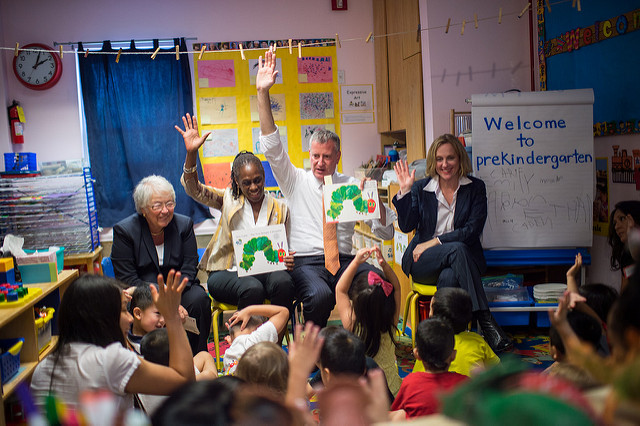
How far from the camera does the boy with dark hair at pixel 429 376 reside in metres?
1.69

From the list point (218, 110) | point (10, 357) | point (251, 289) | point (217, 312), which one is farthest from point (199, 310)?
point (218, 110)

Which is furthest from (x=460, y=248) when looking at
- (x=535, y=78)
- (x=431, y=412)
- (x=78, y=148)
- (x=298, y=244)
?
(x=78, y=148)

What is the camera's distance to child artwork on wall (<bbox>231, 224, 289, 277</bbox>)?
305 cm

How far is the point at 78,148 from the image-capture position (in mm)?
5160

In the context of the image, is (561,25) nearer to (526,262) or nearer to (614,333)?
(526,262)

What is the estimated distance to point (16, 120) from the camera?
4953 millimetres

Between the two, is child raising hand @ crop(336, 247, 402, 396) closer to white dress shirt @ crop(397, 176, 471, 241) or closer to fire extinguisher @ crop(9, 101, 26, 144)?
white dress shirt @ crop(397, 176, 471, 241)

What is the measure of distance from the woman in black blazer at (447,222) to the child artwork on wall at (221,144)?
236 centimetres

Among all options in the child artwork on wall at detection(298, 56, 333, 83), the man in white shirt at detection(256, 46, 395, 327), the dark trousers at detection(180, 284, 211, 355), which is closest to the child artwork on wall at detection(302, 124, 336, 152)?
the child artwork on wall at detection(298, 56, 333, 83)

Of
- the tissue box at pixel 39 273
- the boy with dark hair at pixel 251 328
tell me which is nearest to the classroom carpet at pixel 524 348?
the boy with dark hair at pixel 251 328

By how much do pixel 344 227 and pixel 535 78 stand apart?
2.19m

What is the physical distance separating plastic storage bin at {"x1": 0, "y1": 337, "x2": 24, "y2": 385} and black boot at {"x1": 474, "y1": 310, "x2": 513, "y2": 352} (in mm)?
2331

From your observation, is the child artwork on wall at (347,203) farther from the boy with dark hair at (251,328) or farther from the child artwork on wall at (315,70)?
the child artwork on wall at (315,70)

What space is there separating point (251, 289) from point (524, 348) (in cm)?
186
